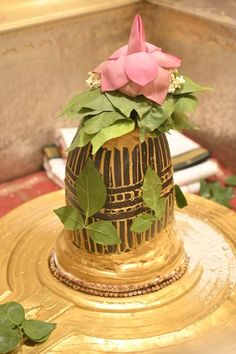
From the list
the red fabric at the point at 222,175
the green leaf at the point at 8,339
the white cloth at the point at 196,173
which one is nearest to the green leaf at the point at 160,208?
the green leaf at the point at 8,339

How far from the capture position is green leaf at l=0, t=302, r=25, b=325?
41.6 inches

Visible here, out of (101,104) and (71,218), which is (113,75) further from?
(71,218)

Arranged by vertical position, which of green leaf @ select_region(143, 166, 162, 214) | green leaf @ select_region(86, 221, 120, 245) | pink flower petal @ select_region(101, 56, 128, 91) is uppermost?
pink flower petal @ select_region(101, 56, 128, 91)

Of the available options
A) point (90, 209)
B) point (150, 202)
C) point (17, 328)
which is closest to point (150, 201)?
point (150, 202)

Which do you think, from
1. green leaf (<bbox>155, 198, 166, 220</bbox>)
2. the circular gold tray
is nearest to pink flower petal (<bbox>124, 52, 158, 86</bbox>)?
green leaf (<bbox>155, 198, 166, 220</bbox>)

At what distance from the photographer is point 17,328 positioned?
3.45 ft

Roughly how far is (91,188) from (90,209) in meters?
0.04

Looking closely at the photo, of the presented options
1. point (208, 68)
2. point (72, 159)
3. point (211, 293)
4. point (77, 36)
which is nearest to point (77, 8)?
point (77, 36)

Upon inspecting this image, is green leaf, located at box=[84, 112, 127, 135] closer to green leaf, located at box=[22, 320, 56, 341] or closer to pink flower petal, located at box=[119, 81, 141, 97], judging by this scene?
pink flower petal, located at box=[119, 81, 141, 97]

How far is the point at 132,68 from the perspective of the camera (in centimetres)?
103

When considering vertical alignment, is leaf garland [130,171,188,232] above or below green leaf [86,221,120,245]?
above

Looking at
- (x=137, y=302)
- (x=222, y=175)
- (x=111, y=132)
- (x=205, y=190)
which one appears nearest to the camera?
(x=111, y=132)

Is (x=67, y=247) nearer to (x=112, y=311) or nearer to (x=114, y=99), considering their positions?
(x=112, y=311)

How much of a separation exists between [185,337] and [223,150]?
0.83 m
